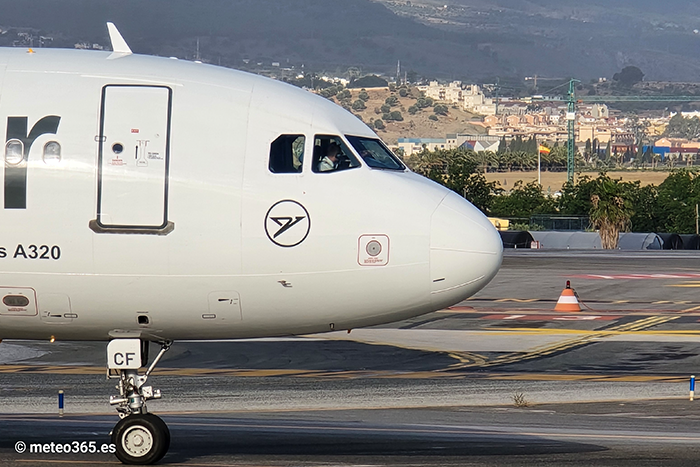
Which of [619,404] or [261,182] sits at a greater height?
[261,182]

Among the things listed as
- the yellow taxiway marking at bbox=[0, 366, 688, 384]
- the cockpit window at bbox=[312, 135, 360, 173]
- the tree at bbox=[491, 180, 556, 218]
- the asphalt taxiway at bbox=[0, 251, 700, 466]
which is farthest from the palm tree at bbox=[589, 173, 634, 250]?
the cockpit window at bbox=[312, 135, 360, 173]

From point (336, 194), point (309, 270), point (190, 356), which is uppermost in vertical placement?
point (336, 194)

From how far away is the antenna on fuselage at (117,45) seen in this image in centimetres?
1498

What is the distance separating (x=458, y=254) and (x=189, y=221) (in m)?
3.46

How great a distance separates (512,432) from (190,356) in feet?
40.2

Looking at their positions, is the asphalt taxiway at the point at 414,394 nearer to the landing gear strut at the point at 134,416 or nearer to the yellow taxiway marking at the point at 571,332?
the yellow taxiway marking at the point at 571,332

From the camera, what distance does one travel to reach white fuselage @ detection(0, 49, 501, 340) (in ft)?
45.5

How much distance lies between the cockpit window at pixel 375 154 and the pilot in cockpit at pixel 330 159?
0.74 ft

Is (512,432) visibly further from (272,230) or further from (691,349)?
(691,349)

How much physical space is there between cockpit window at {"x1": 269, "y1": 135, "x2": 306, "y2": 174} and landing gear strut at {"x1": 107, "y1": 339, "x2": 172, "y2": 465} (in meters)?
2.96

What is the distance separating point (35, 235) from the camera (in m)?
13.9

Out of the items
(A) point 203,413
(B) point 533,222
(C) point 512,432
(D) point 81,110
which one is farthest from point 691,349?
(B) point 533,222

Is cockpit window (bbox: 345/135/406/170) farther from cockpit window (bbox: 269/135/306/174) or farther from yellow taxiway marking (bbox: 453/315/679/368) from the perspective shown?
yellow taxiway marking (bbox: 453/315/679/368)

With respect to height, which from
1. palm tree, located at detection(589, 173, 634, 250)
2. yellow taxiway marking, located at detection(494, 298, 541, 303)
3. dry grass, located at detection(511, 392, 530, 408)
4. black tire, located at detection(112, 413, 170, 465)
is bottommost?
yellow taxiway marking, located at detection(494, 298, 541, 303)
